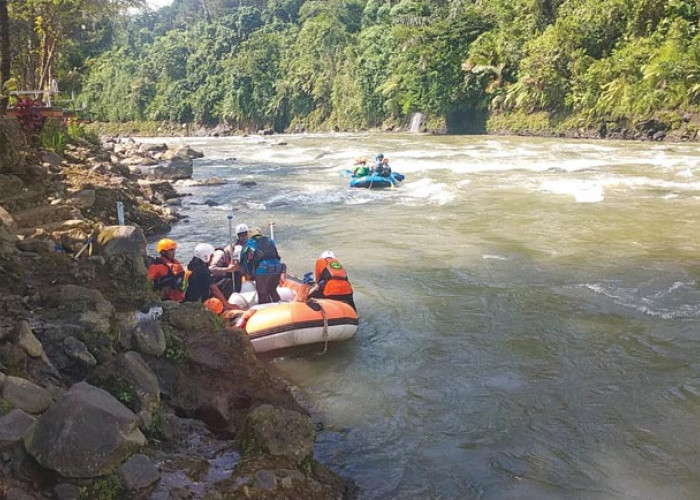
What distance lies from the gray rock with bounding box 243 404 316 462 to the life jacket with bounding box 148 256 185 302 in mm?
3030

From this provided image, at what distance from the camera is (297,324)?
6.06m

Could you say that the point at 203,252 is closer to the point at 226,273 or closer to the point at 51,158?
the point at 226,273

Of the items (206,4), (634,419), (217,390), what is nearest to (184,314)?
(217,390)

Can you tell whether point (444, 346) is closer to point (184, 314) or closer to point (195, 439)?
point (184, 314)

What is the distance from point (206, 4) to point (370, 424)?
92.9 m

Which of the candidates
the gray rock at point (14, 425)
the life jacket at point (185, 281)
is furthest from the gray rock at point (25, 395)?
the life jacket at point (185, 281)

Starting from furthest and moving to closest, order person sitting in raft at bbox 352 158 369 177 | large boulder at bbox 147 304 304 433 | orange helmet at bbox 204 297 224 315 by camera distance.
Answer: person sitting in raft at bbox 352 158 369 177 → orange helmet at bbox 204 297 224 315 → large boulder at bbox 147 304 304 433

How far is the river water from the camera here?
430 cm

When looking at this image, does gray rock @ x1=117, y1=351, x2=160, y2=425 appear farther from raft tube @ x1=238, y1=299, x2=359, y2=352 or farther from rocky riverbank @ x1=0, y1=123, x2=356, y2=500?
raft tube @ x1=238, y1=299, x2=359, y2=352

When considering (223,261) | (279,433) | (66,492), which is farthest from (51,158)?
(66,492)

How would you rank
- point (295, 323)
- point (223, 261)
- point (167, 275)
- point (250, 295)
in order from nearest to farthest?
point (295, 323), point (167, 275), point (250, 295), point (223, 261)

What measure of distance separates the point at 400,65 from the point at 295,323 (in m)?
37.6

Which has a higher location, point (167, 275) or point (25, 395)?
point (25, 395)

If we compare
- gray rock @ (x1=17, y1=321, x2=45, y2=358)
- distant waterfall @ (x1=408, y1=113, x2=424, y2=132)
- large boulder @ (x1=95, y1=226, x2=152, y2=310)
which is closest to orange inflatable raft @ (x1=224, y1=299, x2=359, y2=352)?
large boulder @ (x1=95, y1=226, x2=152, y2=310)
